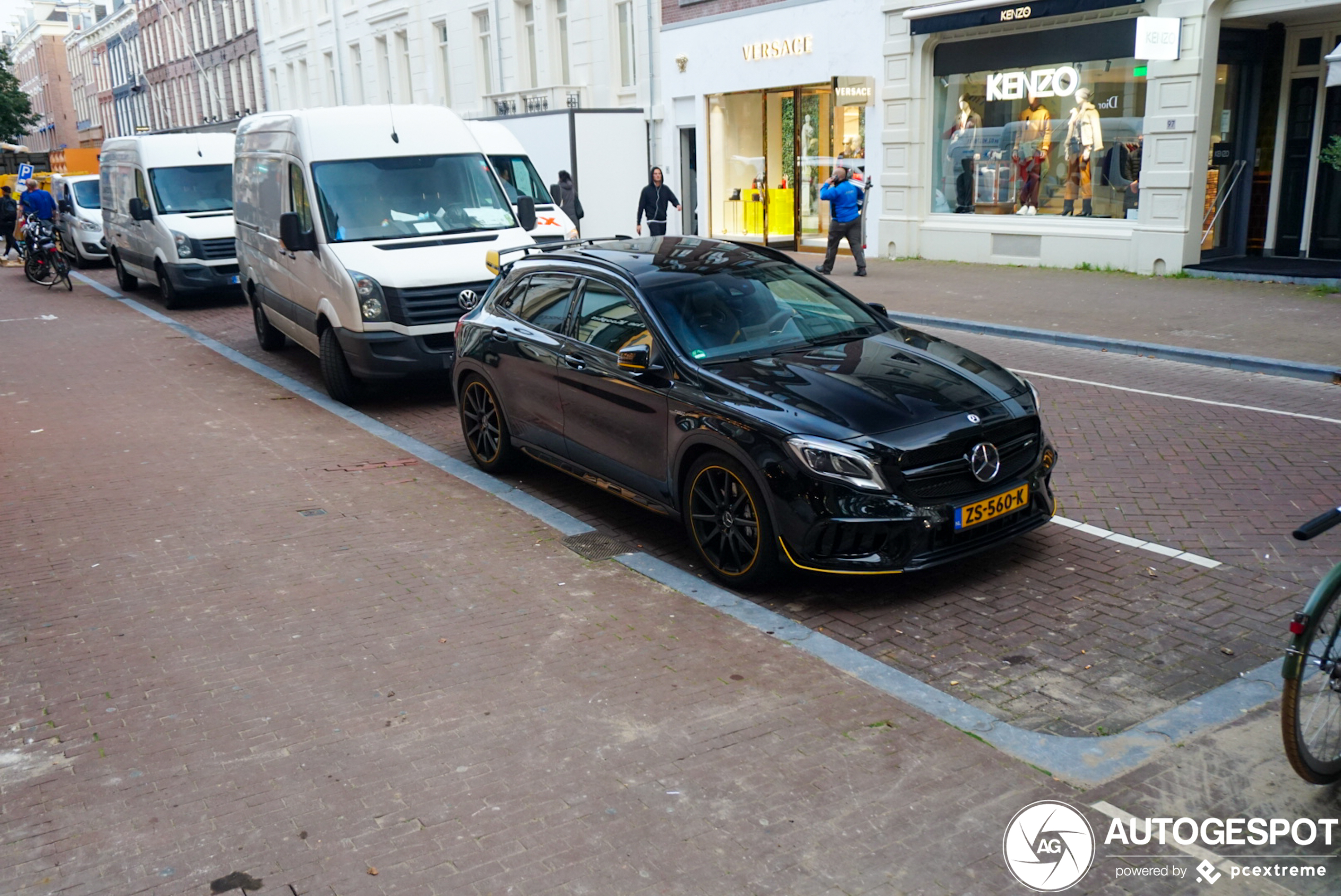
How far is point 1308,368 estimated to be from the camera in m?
10.5

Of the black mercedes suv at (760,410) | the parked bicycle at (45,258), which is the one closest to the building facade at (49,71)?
the parked bicycle at (45,258)

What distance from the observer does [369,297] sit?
Answer: 10.3 metres

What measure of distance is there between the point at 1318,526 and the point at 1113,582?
7.30 feet

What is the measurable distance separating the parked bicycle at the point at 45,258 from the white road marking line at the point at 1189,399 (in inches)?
734

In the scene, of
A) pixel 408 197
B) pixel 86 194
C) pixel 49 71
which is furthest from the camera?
pixel 49 71

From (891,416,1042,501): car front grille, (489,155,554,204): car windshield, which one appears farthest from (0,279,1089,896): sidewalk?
(489,155,554,204): car windshield

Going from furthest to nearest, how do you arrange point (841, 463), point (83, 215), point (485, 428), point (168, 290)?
point (83, 215) → point (168, 290) → point (485, 428) → point (841, 463)

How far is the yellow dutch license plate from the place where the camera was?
18.1 feet

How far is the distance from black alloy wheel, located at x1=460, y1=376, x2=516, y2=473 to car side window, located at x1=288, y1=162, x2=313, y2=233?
3569 mm

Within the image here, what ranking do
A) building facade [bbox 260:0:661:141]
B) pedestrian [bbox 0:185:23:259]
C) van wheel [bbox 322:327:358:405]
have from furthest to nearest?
pedestrian [bbox 0:185:23:259]
building facade [bbox 260:0:661:141]
van wheel [bbox 322:327:358:405]

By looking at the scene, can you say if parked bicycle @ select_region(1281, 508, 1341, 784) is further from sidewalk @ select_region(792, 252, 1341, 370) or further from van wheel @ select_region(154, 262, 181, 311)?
van wheel @ select_region(154, 262, 181, 311)

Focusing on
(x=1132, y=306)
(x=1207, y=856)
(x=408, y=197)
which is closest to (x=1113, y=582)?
(x=1207, y=856)

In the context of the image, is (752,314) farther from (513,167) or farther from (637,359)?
(513,167)

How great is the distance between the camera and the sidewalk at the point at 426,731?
367cm
